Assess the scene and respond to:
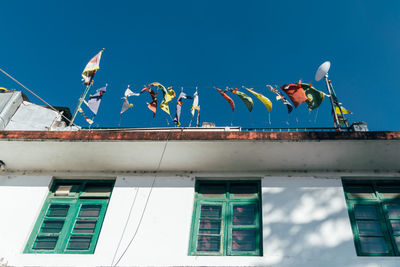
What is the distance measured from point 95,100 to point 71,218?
4092mm

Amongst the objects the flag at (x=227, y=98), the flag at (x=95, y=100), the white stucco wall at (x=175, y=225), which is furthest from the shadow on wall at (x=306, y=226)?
the flag at (x=95, y=100)

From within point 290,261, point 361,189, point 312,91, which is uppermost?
point 312,91

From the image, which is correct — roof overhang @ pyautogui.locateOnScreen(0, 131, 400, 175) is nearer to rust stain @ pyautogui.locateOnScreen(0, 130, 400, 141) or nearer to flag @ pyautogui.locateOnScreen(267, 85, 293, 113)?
rust stain @ pyautogui.locateOnScreen(0, 130, 400, 141)

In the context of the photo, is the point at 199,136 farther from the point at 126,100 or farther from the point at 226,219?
the point at 126,100

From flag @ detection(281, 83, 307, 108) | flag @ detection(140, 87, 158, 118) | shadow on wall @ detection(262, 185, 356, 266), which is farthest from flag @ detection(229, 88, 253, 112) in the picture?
shadow on wall @ detection(262, 185, 356, 266)

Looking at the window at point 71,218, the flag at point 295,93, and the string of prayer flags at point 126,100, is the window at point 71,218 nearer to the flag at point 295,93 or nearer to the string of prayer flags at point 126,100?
the string of prayer flags at point 126,100

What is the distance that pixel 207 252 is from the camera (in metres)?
5.79

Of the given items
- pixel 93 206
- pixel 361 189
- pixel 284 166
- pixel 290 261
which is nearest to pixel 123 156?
pixel 93 206

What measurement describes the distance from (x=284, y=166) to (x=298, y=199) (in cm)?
69

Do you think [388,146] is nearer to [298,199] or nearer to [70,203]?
[298,199]

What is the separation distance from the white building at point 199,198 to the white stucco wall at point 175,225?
2 cm

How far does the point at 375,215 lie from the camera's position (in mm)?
6039

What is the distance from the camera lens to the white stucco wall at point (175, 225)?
551 centimetres

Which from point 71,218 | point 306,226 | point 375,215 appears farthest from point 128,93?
point 375,215
